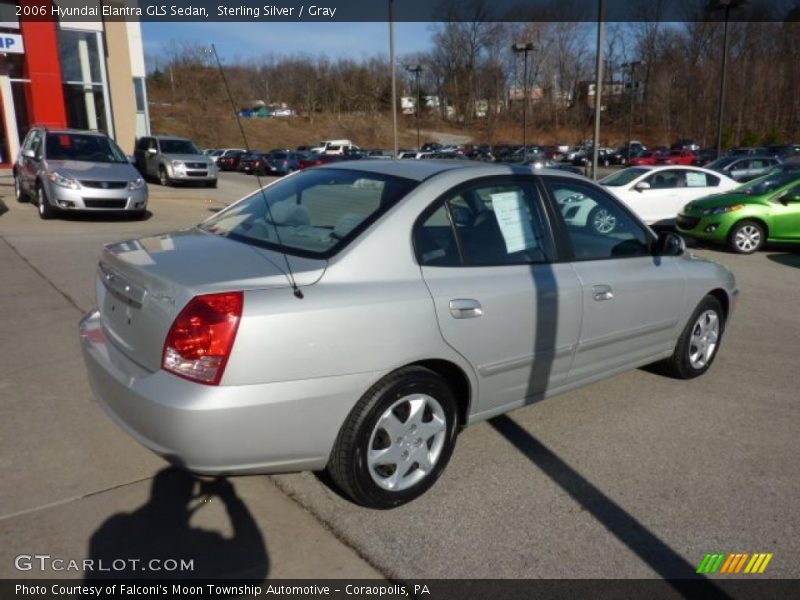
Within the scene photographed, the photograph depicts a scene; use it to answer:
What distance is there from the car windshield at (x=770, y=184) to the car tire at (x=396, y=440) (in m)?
10.7

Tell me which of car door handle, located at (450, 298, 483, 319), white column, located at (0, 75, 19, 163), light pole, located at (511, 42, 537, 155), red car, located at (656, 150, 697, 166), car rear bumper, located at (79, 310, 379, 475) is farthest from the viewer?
red car, located at (656, 150, 697, 166)

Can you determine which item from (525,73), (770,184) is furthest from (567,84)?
(770,184)

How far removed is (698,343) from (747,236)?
301 inches

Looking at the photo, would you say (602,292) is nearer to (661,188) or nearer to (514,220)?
(514,220)

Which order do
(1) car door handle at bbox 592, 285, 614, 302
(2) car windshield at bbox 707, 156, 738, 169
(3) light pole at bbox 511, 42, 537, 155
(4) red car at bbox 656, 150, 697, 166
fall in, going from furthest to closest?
(4) red car at bbox 656, 150, 697, 166
(3) light pole at bbox 511, 42, 537, 155
(2) car windshield at bbox 707, 156, 738, 169
(1) car door handle at bbox 592, 285, 614, 302

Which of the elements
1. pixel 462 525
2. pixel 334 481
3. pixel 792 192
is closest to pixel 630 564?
pixel 462 525

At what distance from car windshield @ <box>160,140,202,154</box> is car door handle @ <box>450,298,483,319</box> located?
22129 millimetres

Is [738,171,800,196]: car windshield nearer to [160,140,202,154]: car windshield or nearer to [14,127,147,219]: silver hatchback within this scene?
[14,127,147,219]: silver hatchback

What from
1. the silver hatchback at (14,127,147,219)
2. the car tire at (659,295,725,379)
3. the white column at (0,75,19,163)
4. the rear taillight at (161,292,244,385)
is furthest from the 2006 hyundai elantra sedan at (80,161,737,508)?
the white column at (0,75,19,163)

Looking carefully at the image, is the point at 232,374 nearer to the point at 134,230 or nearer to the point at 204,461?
the point at 204,461

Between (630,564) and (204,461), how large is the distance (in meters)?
1.83

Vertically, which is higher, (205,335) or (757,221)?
(205,335)

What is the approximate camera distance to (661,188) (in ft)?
45.7

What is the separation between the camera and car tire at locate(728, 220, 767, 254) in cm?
1129
